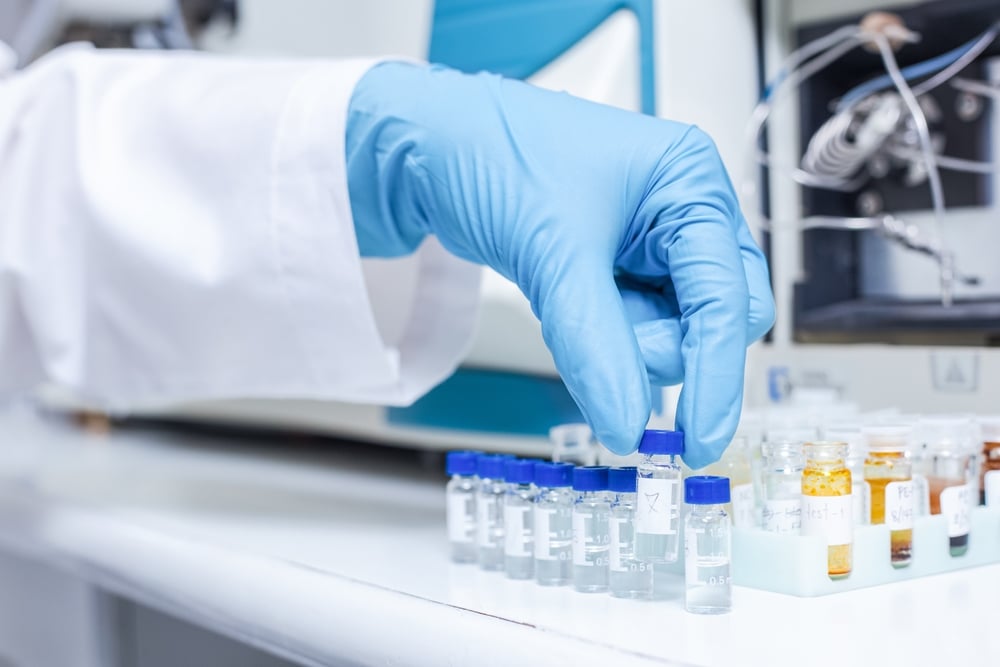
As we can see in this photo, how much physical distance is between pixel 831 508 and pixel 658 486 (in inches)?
4.9

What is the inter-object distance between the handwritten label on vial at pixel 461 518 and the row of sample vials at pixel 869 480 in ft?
0.70

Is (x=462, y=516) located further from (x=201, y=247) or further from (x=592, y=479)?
(x=201, y=247)

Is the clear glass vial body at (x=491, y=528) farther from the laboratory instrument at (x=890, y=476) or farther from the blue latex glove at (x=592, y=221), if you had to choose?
the laboratory instrument at (x=890, y=476)

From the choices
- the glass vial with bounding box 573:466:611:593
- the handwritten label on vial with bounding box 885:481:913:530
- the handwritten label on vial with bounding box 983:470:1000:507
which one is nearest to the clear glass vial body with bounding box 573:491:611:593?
the glass vial with bounding box 573:466:611:593

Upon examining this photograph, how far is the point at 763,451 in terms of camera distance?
2.57 feet

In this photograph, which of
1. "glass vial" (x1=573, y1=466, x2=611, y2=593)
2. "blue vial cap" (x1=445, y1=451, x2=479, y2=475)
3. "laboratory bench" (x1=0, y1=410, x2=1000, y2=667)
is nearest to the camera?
"laboratory bench" (x1=0, y1=410, x2=1000, y2=667)

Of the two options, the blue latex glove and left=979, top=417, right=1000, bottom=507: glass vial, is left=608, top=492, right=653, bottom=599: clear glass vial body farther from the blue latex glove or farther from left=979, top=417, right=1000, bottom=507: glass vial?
left=979, top=417, right=1000, bottom=507: glass vial

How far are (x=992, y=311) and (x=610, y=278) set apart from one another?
0.46 metres

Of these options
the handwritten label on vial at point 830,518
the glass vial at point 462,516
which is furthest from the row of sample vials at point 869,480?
the glass vial at point 462,516

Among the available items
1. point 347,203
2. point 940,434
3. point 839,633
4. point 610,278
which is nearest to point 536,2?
point 347,203

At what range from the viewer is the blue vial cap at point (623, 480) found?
0.72 m

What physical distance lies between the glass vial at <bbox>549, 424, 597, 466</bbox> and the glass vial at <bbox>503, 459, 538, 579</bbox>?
0.25ft

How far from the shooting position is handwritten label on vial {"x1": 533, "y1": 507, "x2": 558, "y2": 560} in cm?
76

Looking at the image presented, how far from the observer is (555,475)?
76cm
